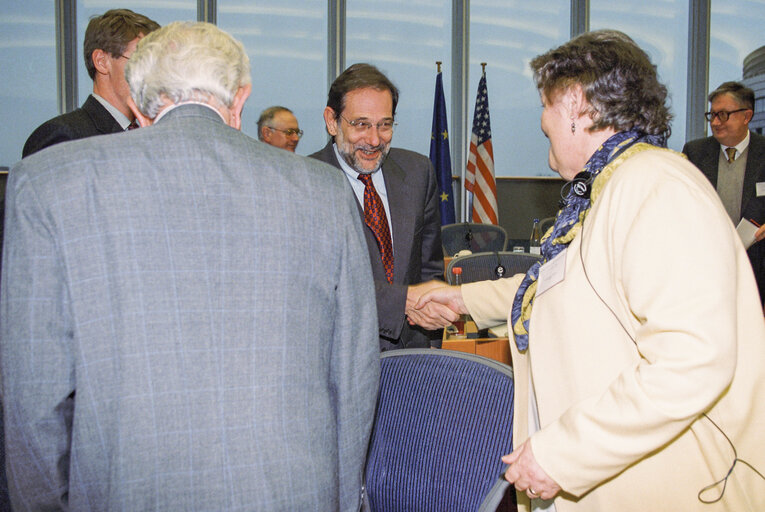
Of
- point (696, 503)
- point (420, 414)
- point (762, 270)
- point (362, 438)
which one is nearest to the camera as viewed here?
point (696, 503)

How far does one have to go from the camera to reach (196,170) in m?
1.22

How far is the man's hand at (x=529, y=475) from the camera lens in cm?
132

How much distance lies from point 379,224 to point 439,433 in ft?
3.73

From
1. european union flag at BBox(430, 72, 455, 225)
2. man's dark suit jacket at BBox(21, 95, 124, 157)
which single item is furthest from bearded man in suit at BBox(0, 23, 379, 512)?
european union flag at BBox(430, 72, 455, 225)

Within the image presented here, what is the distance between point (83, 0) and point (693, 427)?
29.1 ft

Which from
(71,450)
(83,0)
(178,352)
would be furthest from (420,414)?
(83,0)

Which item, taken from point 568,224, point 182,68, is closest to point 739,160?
point 568,224

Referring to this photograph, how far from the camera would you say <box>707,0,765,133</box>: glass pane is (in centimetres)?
896

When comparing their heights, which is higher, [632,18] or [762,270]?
[632,18]

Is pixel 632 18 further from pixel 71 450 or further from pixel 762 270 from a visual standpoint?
pixel 71 450

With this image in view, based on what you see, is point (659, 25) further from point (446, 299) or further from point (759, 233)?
point (446, 299)

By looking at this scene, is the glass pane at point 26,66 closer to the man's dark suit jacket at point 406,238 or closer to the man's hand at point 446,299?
the man's dark suit jacket at point 406,238

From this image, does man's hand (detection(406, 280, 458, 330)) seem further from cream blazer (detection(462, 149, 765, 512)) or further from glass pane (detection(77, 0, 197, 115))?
glass pane (detection(77, 0, 197, 115))

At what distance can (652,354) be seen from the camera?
1.22 m
